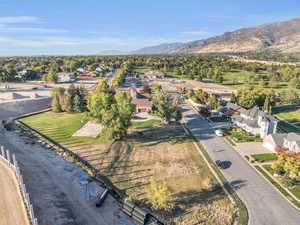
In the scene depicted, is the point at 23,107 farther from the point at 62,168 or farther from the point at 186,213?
the point at 186,213

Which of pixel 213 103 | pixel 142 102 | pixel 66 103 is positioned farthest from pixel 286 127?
pixel 66 103

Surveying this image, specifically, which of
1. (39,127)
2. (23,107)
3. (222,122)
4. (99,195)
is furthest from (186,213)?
(23,107)

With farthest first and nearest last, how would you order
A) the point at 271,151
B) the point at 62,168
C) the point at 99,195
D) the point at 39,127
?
the point at 39,127 → the point at 271,151 → the point at 62,168 → the point at 99,195

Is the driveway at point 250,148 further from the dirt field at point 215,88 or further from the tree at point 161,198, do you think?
the dirt field at point 215,88

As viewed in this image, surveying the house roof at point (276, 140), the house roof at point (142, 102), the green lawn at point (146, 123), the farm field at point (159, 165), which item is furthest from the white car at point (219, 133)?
the house roof at point (142, 102)

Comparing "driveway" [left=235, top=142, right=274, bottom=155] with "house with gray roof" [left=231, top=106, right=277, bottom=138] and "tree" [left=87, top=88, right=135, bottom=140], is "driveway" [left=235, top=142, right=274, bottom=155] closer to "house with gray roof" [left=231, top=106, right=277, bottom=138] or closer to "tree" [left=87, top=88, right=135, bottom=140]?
"house with gray roof" [left=231, top=106, right=277, bottom=138]

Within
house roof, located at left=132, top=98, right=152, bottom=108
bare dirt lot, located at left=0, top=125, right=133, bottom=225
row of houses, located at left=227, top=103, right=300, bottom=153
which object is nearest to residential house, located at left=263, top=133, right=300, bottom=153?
row of houses, located at left=227, top=103, right=300, bottom=153

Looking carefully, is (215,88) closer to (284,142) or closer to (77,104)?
(284,142)
